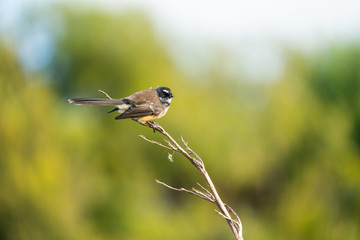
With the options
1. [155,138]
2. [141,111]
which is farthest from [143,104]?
[155,138]

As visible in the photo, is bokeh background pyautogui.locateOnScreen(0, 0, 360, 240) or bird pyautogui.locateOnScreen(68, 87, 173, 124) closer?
bird pyautogui.locateOnScreen(68, 87, 173, 124)

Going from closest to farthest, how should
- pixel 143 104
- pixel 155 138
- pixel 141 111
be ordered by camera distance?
1. pixel 141 111
2. pixel 143 104
3. pixel 155 138

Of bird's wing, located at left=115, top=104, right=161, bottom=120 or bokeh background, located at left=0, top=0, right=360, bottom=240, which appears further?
bokeh background, located at left=0, top=0, right=360, bottom=240

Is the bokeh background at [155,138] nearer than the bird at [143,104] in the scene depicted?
No

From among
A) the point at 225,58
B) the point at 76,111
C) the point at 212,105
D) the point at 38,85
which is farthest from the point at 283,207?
the point at 38,85

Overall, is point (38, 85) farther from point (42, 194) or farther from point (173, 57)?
point (173, 57)

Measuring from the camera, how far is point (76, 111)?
20875 mm

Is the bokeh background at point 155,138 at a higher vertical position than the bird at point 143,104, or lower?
lower

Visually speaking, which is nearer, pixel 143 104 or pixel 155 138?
pixel 143 104

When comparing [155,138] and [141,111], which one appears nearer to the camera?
[141,111]

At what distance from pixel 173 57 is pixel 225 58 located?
8.77ft

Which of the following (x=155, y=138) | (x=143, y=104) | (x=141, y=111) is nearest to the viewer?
(x=141, y=111)

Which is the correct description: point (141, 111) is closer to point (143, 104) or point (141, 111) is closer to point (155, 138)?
point (143, 104)

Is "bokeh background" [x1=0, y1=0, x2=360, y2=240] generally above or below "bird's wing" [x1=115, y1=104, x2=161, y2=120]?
below
